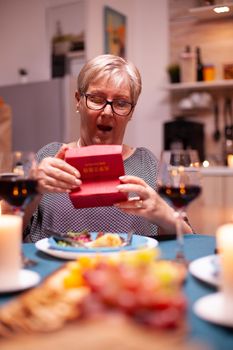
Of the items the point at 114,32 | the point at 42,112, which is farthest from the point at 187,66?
the point at 42,112

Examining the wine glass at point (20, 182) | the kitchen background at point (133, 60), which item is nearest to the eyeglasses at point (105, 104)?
the wine glass at point (20, 182)

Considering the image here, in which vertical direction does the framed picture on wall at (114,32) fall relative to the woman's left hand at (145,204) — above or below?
above

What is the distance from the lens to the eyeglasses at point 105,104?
1.69 meters

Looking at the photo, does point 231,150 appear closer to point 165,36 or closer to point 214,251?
point 165,36

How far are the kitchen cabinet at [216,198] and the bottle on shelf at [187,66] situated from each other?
96cm

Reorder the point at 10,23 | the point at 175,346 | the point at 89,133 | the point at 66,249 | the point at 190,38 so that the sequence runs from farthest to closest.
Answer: the point at 10,23 < the point at 190,38 < the point at 89,133 < the point at 66,249 < the point at 175,346

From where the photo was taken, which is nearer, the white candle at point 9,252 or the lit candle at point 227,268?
the lit candle at point 227,268

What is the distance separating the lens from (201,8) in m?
4.13

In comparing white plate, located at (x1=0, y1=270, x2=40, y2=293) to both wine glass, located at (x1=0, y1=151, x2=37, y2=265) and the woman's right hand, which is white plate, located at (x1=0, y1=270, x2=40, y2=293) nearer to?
wine glass, located at (x1=0, y1=151, x2=37, y2=265)

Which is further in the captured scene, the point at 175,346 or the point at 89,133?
the point at 89,133

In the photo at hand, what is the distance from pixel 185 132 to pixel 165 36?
104cm

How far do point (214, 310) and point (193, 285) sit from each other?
167mm

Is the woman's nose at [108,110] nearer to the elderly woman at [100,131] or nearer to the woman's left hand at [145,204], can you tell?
the elderly woman at [100,131]

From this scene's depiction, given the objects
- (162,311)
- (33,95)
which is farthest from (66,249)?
(33,95)
